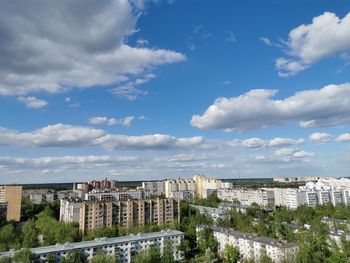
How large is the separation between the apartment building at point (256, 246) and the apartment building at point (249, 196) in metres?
23.5

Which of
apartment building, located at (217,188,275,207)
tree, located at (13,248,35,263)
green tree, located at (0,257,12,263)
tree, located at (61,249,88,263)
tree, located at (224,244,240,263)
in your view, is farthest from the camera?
apartment building, located at (217,188,275,207)

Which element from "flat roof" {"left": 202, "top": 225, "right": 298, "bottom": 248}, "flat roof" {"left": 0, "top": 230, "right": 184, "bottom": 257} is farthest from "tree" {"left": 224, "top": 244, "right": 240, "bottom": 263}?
"flat roof" {"left": 0, "top": 230, "right": 184, "bottom": 257}

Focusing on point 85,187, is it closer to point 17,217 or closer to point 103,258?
point 17,217

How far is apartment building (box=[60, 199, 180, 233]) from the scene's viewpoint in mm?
26875

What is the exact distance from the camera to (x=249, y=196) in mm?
48500

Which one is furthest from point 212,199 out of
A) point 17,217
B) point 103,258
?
point 103,258

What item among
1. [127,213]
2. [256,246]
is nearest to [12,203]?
[127,213]

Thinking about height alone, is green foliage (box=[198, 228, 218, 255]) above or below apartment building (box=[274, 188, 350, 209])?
below

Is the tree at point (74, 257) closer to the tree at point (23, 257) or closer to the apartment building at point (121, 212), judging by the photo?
the tree at point (23, 257)

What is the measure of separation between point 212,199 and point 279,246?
28.4m

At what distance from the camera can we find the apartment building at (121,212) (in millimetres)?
26875

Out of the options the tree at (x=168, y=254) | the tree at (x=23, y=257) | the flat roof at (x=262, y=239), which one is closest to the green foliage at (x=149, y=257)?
the tree at (x=168, y=254)

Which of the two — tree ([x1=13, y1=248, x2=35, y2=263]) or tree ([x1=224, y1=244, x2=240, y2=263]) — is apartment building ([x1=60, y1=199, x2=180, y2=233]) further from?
tree ([x1=224, y1=244, x2=240, y2=263])

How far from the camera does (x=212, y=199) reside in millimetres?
46594
